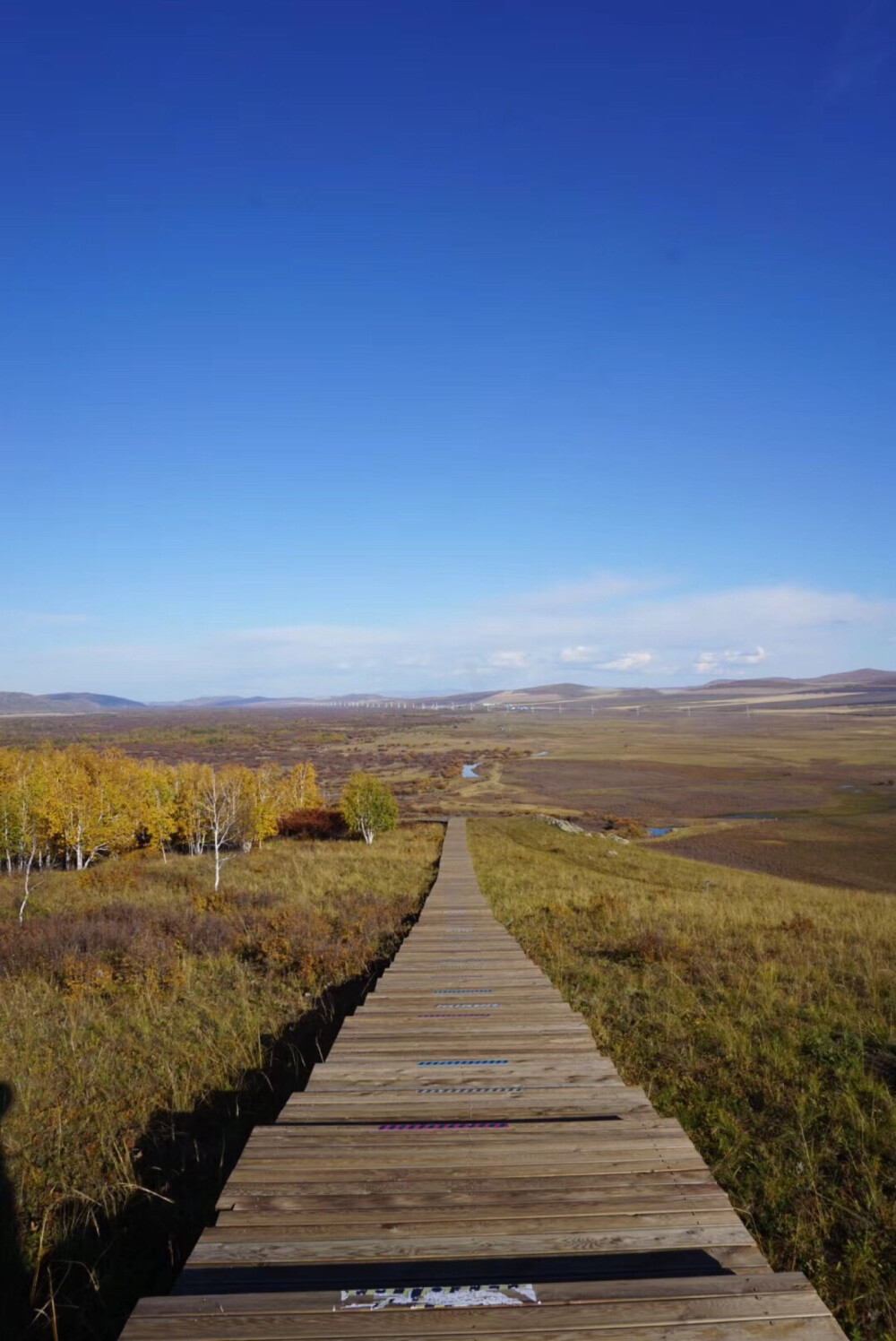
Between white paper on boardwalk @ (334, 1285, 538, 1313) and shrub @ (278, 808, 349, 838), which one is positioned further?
shrub @ (278, 808, 349, 838)

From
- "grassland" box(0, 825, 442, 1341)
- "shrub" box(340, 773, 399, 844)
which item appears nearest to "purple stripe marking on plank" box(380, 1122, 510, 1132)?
"grassland" box(0, 825, 442, 1341)

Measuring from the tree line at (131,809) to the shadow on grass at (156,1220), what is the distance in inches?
954

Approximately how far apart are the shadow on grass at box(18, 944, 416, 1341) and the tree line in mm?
24220

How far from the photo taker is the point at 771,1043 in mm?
7367

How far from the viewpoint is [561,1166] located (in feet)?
13.6

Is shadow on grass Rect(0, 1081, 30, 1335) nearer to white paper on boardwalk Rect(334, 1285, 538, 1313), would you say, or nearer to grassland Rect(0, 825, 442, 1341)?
grassland Rect(0, 825, 442, 1341)

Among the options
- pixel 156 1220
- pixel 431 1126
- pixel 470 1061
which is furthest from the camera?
pixel 470 1061

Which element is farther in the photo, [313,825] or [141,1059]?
[313,825]

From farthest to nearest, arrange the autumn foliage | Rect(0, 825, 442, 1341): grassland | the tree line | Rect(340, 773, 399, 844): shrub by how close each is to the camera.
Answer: Rect(340, 773, 399, 844): shrub
the tree line
the autumn foliage
Rect(0, 825, 442, 1341): grassland

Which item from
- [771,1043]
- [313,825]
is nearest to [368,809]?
[313,825]

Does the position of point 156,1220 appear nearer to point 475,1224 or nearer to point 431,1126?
point 431,1126

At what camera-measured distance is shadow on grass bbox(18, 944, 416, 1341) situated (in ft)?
13.5

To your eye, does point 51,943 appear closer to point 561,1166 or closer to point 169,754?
point 561,1166

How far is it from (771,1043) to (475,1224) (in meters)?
5.20
